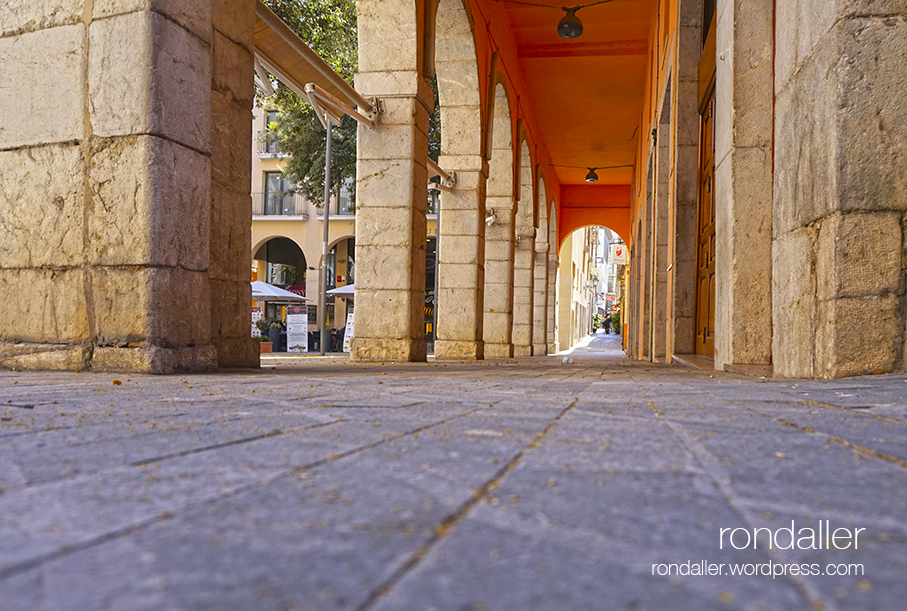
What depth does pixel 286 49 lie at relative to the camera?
6039 millimetres

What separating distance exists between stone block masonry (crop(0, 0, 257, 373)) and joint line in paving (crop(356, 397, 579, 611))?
2.96 m

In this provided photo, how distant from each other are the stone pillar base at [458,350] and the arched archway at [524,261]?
7.00 m

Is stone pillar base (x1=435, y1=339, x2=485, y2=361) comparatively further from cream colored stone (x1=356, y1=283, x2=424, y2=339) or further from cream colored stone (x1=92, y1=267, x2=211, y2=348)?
cream colored stone (x1=92, y1=267, x2=211, y2=348)

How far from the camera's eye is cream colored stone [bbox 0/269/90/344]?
3.87 m

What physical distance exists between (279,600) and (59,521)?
15.3 inches

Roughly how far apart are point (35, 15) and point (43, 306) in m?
1.59

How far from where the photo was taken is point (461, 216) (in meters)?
10.7

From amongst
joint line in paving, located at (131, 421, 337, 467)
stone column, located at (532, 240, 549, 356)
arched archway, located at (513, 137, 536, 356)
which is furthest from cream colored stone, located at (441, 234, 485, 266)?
stone column, located at (532, 240, 549, 356)

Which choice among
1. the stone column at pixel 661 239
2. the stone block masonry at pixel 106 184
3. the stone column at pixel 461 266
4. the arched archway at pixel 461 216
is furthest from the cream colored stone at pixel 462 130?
the stone block masonry at pixel 106 184

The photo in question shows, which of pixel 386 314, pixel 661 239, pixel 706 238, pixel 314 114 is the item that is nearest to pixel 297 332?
pixel 314 114

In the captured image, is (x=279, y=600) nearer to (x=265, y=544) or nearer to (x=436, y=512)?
(x=265, y=544)

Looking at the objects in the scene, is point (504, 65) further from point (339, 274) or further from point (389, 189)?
point (339, 274)

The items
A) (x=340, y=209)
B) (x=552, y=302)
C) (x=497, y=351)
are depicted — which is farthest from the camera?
(x=340, y=209)

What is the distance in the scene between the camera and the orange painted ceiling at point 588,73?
1312 cm
